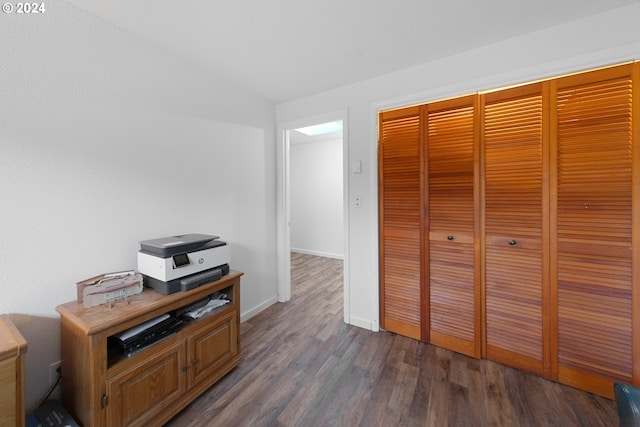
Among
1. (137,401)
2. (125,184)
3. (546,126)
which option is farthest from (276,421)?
(546,126)

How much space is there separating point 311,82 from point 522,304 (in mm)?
2532

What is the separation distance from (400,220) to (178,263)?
1764 mm

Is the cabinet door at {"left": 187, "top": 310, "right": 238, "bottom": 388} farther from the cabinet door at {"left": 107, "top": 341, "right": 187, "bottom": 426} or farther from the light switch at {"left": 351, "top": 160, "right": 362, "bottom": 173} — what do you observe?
the light switch at {"left": 351, "top": 160, "right": 362, "bottom": 173}

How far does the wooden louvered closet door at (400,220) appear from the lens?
2.09m

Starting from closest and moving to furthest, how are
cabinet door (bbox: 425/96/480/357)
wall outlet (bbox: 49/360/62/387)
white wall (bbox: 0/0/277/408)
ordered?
1. white wall (bbox: 0/0/277/408)
2. wall outlet (bbox: 49/360/62/387)
3. cabinet door (bbox: 425/96/480/357)

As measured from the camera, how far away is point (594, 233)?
4.95ft

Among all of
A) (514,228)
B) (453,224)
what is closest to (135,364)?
(453,224)

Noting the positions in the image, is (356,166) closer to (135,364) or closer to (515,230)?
(515,230)

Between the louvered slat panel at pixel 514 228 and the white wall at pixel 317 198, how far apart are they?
10.4ft

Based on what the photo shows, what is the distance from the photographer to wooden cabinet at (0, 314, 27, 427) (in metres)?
0.88

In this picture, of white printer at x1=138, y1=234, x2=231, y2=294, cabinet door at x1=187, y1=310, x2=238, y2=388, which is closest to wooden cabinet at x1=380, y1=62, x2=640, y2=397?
cabinet door at x1=187, y1=310, x2=238, y2=388

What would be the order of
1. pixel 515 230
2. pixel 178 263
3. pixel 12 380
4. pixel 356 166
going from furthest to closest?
1. pixel 356 166
2. pixel 515 230
3. pixel 178 263
4. pixel 12 380

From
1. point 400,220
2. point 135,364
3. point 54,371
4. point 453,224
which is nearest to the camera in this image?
point 135,364

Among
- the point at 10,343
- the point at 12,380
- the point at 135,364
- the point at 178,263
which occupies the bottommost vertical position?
the point at 135,364
